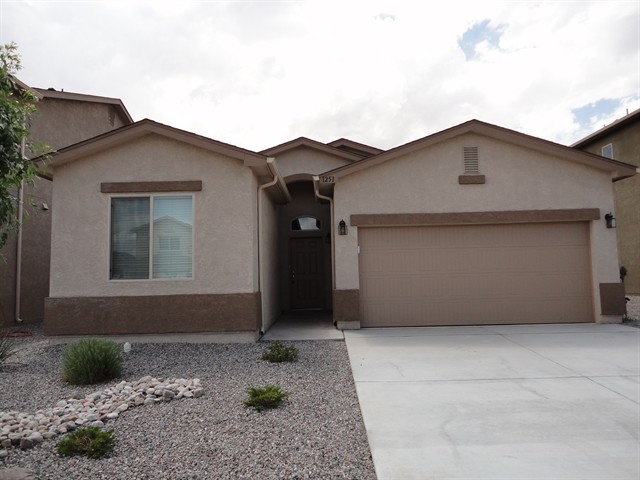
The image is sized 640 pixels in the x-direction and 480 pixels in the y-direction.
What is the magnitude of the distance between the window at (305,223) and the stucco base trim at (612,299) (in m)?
7.58

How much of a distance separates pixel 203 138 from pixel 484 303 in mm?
6754

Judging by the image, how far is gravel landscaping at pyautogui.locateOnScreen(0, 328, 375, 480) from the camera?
3.62 meters

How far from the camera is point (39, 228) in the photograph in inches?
501

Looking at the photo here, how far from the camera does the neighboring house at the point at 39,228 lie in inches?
460

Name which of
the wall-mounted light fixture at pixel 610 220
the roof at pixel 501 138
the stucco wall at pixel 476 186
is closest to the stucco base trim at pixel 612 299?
the stucco wall at pixel 476 186

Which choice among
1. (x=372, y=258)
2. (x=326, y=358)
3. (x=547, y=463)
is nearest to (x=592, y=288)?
(x=372, y=258)

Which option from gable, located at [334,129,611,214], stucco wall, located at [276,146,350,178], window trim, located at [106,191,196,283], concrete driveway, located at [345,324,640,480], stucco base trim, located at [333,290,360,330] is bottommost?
concrete driveway, located at [345,324,640,480]

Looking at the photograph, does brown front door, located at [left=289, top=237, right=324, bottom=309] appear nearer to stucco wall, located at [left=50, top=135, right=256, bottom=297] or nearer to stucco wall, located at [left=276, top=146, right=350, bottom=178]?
stucco wall, located at [left=276, top=146, right=350, bottom=178]

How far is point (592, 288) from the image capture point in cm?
1020

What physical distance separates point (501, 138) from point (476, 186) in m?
1.17

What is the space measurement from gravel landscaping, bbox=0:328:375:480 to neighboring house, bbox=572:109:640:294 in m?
15.2

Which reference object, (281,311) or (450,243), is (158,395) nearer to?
(450,243)

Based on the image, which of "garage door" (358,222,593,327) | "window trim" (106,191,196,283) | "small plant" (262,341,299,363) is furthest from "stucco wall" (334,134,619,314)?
"small plant" (262,341,299,363)

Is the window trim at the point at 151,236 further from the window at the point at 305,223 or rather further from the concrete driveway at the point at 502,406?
A: the window at the point at 305,223
